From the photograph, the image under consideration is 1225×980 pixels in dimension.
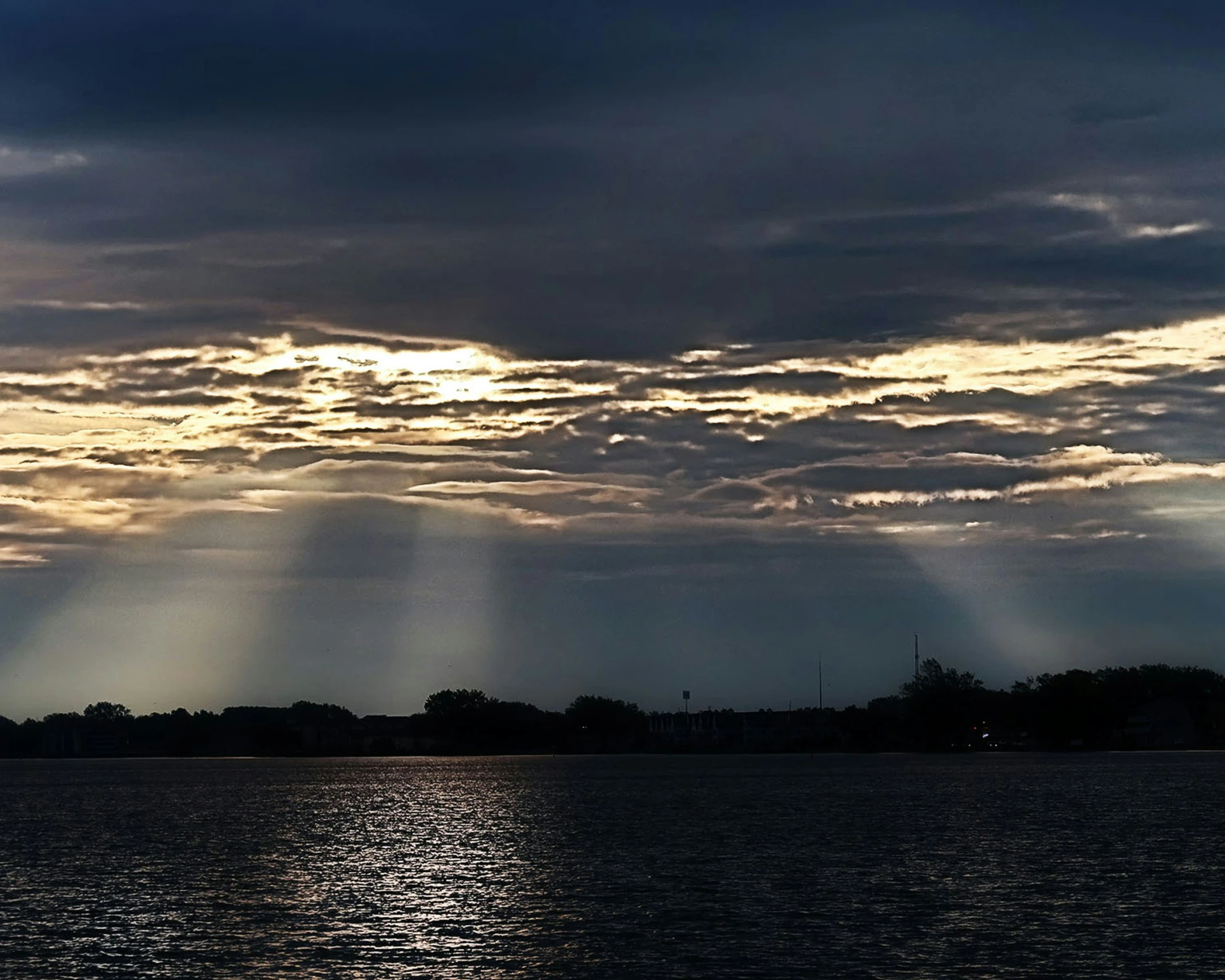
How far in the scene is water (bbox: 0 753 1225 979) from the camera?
56562 mm

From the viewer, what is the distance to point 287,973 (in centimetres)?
5472

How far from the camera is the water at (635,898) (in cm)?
5656

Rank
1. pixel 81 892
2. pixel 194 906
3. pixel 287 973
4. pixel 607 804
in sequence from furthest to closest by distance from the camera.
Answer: pixel 607 804 < pixel 81 892 < pixel 194 906 < pixel 287 973

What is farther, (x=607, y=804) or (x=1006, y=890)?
(x=607, y=804)

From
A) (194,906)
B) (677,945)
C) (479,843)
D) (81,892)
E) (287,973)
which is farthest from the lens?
(479,843)

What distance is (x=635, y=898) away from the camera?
74500mm

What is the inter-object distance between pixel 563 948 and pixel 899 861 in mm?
36469

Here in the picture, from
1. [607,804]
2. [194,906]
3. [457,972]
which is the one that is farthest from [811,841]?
[607,804]

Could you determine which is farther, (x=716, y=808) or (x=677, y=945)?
(x=716, y=808)

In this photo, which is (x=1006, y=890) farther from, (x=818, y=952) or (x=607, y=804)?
(x=607, y=804)

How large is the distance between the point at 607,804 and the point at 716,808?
63.2 feet

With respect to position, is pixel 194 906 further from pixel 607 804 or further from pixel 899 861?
pixel 607 804

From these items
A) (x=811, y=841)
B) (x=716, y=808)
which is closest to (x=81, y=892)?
(x=811, y=841)

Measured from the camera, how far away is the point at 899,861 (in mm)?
91562
